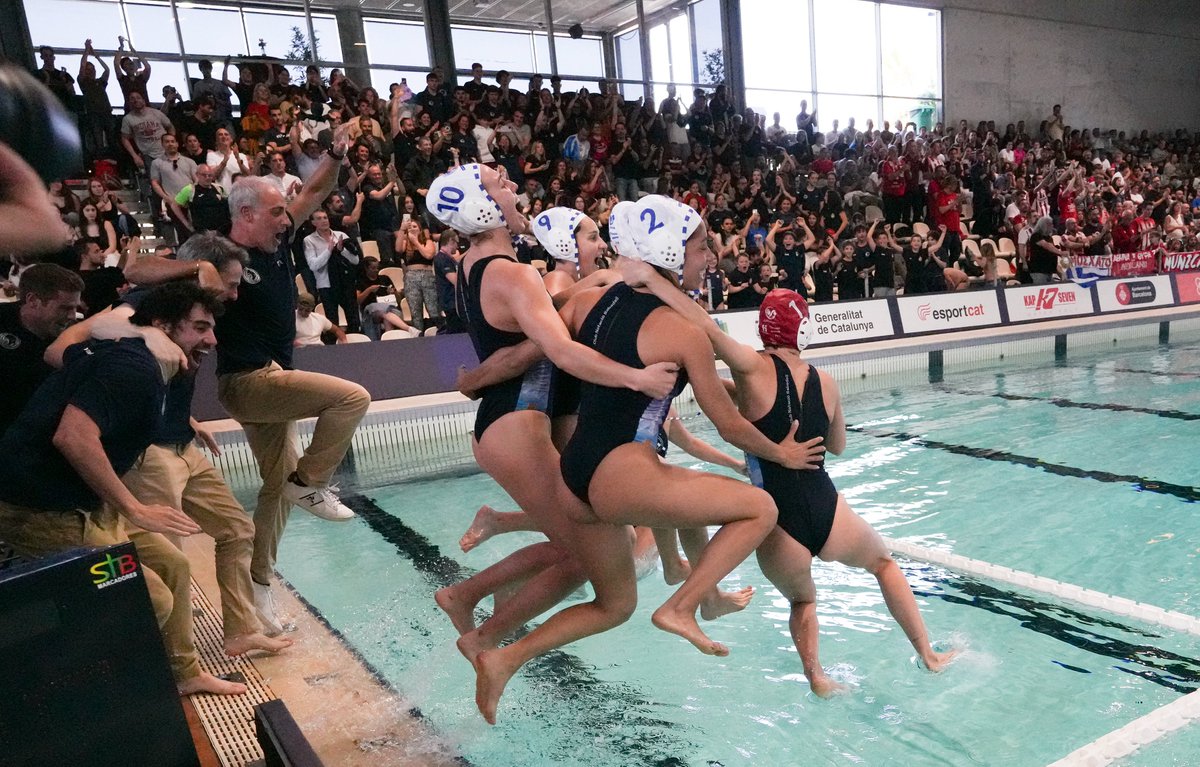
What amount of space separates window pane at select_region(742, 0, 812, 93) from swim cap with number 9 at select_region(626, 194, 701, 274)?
1951cm

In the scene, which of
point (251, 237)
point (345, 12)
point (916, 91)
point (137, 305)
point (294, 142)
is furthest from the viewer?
point (916, 91)

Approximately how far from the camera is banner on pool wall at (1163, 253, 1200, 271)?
1602 cm

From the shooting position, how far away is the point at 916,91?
22.8m

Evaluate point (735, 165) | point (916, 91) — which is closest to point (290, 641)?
point (735, 165)

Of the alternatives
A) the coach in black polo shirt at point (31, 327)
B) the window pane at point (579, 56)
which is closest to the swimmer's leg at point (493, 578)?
the coach in black polo shirt at point (31, 327)

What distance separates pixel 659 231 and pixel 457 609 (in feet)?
5.94

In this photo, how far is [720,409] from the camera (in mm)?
2697

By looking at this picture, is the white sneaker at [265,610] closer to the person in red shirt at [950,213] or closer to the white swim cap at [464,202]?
the white swim cap at [464,202]

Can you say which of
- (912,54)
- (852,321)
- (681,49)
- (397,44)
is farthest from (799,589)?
(912,54)

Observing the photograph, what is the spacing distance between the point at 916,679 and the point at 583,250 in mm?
2395

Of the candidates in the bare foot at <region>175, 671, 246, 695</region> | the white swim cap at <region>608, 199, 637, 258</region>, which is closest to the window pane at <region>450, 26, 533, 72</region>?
the white swim cap at <region>608, 199, 637, 258</region>

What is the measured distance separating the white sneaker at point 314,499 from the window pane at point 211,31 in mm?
13154

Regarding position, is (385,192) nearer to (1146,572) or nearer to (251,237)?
(251,237)

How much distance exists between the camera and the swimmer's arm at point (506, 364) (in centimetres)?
295
